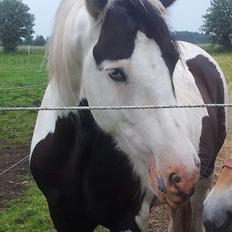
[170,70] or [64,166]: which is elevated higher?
[170,70]

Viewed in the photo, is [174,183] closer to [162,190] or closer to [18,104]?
[162,190]

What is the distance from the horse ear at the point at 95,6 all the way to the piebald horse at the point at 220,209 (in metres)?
0.96

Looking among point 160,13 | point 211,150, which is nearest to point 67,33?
point 160,13

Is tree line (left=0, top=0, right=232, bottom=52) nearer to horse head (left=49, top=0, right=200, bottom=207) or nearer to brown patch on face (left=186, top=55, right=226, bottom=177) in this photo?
brown patch on face (left=186, top=55, right=226, bottom=177)

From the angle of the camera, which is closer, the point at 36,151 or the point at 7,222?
the point at 36,151

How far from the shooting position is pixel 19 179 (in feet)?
15.5

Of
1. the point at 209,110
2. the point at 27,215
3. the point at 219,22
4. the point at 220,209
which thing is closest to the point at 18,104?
the point at 27,215

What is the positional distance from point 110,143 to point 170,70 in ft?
1.72

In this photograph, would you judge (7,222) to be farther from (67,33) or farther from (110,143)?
(67,33)

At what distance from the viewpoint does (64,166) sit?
2580 mm

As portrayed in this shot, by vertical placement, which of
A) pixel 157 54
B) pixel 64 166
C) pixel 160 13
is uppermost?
pixel 160 13

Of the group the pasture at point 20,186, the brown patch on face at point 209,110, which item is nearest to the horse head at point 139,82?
the pasture at point 20,186

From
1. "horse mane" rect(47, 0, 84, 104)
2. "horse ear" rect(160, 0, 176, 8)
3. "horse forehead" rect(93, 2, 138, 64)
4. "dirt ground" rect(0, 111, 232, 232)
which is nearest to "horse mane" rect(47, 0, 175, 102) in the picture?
"horse mane" rect(47, 0, 84, 104)

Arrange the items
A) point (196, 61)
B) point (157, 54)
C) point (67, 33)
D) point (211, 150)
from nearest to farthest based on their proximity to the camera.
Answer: point (157, 54) → point (67, 33) → point (211, 150) → point (196, 61)
